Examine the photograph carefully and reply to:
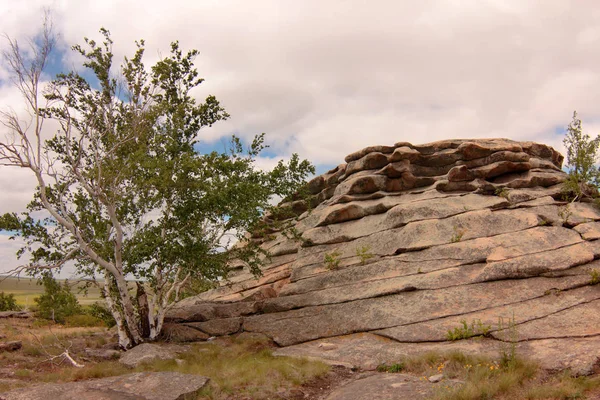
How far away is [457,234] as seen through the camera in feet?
70.3

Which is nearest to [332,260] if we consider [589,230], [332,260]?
[332,260]

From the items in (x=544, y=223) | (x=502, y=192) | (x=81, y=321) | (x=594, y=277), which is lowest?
(x=81, y=321)

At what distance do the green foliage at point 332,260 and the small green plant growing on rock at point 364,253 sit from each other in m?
1.07

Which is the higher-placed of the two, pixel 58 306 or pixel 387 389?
pixel 58 306

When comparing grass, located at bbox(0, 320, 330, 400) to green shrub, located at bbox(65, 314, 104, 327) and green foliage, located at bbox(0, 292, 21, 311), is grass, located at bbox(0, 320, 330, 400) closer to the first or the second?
green shrub, located at bbox(65, 314, 104, 327)

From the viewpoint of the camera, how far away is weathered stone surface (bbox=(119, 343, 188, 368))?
658 inches

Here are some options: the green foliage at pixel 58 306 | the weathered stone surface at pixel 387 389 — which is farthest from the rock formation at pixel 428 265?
the green foliage at pixel 58 306

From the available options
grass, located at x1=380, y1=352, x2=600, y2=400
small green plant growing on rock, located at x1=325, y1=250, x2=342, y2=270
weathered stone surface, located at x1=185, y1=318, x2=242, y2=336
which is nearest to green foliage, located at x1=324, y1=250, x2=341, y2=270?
small green plant growing on rock, located at x1=325, y1=250, x2=342, y2=270

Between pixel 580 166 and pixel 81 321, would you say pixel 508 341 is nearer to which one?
pixel 580 166

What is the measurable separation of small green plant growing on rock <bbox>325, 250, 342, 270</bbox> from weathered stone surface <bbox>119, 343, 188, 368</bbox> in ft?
27.5

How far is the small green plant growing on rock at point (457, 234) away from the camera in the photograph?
20969 mm

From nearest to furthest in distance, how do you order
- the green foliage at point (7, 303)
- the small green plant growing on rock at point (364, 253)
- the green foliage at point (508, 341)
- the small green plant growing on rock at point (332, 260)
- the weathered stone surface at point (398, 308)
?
1. the green foliage at point (508, 341)
2. the weathered stone surface at point (398, 308)
3. the small green plant growing on rock at point (364, 253)
4. the small green plant growing on rock at point (332, 260)
5. the green foliage at point (7, 303)

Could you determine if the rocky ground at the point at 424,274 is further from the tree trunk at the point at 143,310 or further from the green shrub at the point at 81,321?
the green shrub at the point at 81,321

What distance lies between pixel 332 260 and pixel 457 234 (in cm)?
633
